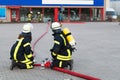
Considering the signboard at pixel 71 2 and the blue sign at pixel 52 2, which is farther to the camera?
the signboard at pixel 71 2

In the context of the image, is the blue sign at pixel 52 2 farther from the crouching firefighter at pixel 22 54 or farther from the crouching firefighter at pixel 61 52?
the crouching firefighter at pixel 61 52

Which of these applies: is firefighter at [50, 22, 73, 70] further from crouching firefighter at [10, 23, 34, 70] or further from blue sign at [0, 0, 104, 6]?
blue sign at [0, 0, 104, 6]

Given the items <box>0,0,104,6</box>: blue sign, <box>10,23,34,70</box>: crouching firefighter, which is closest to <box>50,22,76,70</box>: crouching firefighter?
<box>10,23,34,70</box>: crouching firefighter

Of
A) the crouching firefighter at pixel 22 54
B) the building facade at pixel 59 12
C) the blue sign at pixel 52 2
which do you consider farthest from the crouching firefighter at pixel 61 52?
the blue sign at pixel 52 2

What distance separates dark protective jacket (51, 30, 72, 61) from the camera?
36.1ft

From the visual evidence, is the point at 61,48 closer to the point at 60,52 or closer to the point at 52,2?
the point at 60,52

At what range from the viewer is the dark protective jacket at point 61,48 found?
36.1 ft

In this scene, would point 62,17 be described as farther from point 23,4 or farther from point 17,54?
point 17,54

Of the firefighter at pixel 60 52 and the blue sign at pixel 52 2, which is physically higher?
the blue sign at pixel 52 2

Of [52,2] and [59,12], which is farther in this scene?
[59,12]

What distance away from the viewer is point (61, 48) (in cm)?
1114

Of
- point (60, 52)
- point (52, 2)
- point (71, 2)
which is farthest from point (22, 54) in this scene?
point (71, 2)

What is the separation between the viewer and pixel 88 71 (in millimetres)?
10992

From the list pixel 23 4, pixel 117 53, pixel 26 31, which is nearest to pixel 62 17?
pixel 23 4
